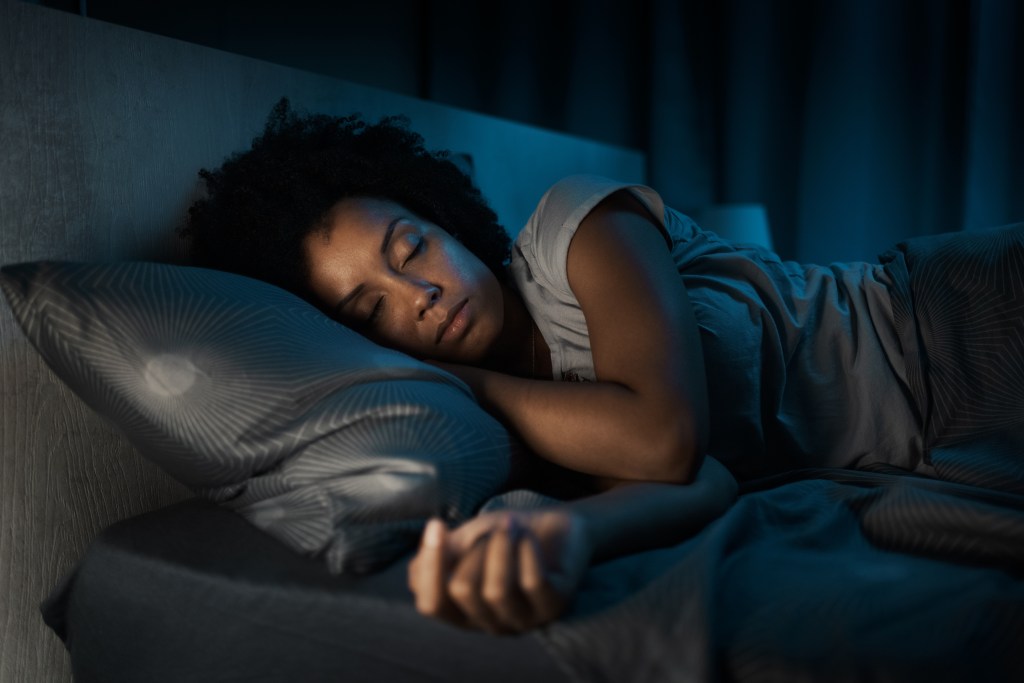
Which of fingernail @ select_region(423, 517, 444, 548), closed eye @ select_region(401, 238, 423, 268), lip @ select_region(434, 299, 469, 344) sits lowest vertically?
fingernail @ select_region(423, 517, 444, 548)

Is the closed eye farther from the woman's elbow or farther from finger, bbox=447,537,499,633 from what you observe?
finger, bbox=447,537,499,633

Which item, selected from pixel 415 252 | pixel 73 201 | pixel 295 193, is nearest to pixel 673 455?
pixel 415 252

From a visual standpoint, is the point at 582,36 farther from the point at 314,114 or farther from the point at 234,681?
the point at 234,681

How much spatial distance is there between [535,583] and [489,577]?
0.11ft

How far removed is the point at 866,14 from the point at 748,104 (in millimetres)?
439

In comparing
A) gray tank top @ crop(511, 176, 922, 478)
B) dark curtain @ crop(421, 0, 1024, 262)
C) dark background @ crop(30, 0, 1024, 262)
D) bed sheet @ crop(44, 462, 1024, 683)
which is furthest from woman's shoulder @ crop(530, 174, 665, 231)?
dark curtain @ crop(421, 0, 1024, 262)

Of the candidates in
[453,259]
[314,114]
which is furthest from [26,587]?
[314,114]

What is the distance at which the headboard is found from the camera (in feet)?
3.08

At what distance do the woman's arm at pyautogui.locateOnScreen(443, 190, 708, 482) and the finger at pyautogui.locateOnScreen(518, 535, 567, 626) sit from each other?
30cm

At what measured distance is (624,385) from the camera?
0.93 m

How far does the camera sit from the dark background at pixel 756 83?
2.44 metres

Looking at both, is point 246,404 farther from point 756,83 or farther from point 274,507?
point 756,83

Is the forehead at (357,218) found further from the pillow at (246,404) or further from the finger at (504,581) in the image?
the finger at (504,581)

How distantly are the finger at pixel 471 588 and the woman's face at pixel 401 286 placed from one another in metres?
0.53
